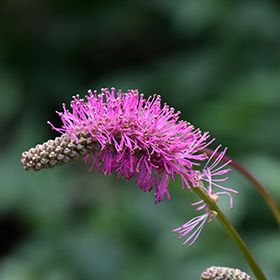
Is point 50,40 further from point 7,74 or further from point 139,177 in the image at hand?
point 139,177

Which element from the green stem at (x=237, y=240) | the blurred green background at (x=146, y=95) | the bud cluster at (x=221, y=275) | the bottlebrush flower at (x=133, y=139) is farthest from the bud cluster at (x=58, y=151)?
the blurred green background at (x=146, y=95)

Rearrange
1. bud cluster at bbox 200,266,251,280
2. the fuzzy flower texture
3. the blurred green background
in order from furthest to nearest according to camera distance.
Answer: the blurred green background → the fuzzy flower texture → bud cluster at bbox 200,266,251,280

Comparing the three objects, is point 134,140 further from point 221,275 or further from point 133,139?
point 221,275

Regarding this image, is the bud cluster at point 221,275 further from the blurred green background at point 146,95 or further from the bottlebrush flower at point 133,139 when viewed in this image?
the blurred green background at point 146,95

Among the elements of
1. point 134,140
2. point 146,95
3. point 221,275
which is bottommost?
point 221,275

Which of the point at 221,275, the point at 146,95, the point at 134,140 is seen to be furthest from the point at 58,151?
the point at 146,95

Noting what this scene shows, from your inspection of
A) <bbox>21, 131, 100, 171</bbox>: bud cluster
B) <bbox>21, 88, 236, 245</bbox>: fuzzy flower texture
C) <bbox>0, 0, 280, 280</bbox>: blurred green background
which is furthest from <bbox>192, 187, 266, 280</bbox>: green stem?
<bbox>0, 0, 280, 280</bbox>: blurred green background

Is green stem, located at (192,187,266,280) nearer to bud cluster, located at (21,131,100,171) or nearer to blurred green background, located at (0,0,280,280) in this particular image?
bud cluster, located at (21,131,100,171)
